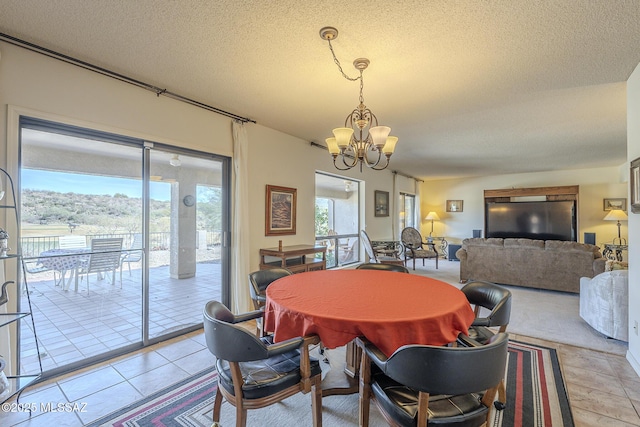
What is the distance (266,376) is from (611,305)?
11.7 feet

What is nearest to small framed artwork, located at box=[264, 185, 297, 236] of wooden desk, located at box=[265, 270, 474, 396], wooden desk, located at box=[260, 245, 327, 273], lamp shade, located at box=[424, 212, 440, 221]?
wooden desk, located at box=[260, 245, 327, 273]

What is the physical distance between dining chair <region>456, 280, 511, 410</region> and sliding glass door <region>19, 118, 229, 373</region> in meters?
2.74

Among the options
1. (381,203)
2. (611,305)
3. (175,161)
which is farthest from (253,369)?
(381,203)

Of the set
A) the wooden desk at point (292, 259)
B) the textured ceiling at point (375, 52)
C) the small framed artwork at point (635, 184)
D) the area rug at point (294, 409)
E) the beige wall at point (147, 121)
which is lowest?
the area rug at point (294, 409)

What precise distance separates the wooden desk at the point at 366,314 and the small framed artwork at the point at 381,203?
15.6 ft

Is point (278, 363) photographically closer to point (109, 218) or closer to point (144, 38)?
point (109, 218)

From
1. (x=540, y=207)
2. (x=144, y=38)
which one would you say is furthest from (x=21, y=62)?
(x=540, y=207)

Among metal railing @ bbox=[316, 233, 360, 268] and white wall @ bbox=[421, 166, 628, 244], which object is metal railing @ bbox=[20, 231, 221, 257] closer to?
metal railing @ bbox=[316, 233, 360, 268]

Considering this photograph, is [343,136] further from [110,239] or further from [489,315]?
[110,239]

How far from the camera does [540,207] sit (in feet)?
25.2

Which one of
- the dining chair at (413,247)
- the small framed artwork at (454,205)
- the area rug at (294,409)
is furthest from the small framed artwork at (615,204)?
the area rug at (294,409)

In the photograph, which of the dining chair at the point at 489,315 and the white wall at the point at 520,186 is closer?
the dining chair at the point at 489,315

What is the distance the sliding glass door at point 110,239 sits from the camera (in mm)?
2379

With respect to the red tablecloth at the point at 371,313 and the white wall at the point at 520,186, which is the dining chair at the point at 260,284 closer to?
the red tablecloth at the point at 371,313
